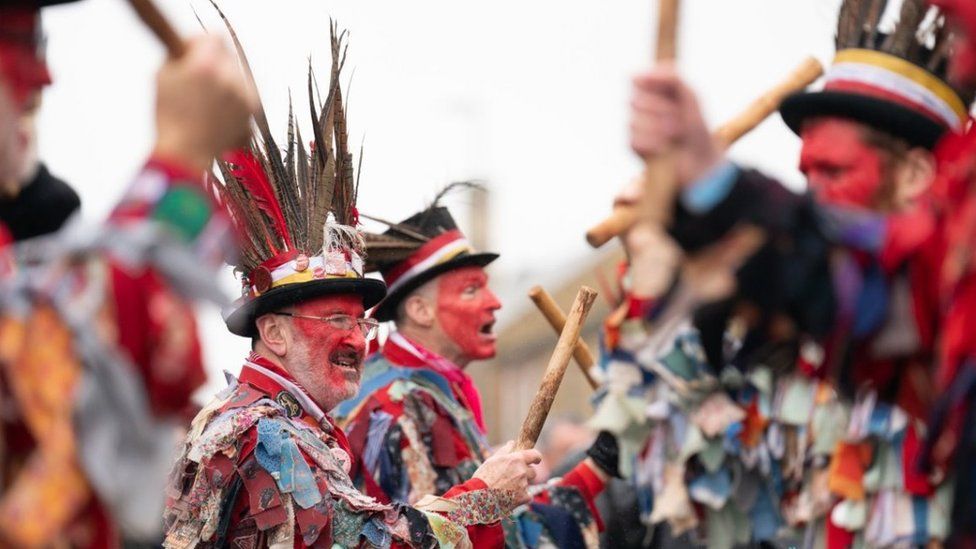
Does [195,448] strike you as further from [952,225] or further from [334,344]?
[952,225]

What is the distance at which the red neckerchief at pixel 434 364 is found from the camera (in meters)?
6.15

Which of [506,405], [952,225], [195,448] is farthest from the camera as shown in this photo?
[506,405]

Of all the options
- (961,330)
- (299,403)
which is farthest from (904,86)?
(299,403)

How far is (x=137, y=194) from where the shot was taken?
249 cm

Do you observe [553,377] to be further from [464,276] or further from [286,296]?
[464,276]

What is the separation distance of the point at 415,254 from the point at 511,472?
5.93ft

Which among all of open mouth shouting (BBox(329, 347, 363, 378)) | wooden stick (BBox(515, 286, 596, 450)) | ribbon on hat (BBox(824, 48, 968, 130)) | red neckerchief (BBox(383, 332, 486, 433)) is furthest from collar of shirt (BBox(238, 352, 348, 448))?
ribbon on hat (BBox(824, 48, 968, 130))

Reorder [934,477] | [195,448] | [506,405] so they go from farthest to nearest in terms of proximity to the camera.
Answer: [506,405] < [195,448] < [934,477]

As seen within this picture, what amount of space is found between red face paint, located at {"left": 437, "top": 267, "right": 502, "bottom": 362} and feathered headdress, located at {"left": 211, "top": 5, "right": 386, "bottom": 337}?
1.18 meters

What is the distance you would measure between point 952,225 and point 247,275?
301 centimetres

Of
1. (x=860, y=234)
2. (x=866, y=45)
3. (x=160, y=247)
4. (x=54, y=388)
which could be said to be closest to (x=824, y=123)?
(x=866, y=45)

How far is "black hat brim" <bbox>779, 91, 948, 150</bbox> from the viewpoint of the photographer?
3037 millimetres

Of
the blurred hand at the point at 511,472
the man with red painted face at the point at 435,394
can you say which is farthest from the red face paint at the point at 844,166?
the man with red painted face at the point at 435,394

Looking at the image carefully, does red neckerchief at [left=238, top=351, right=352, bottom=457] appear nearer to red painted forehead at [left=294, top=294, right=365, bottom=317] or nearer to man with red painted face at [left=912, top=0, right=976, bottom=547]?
red painted forehead at [left=294, top=294, right=365, bottom=317]
